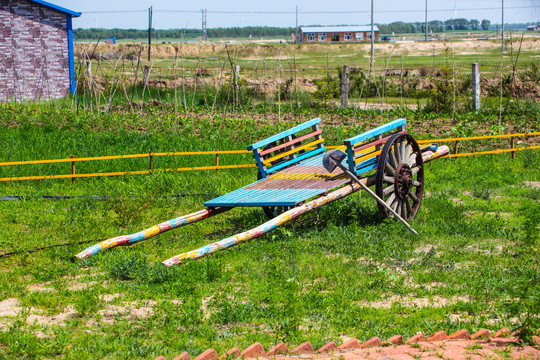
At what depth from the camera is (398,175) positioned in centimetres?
814

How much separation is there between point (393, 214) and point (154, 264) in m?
3.20

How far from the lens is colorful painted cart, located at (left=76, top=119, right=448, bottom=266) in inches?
279

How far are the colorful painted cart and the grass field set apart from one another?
0.31 metres

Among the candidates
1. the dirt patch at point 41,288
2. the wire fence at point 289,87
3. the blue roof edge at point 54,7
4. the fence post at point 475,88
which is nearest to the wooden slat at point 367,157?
the dirt patch at point 41,288

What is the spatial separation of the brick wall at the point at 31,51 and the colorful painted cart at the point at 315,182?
14221 mm

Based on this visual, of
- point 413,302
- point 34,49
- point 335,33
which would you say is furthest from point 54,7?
point 335,33

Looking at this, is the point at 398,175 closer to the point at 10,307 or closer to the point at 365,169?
the point at 365,169

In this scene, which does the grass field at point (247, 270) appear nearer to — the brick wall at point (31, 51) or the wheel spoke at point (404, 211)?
the wheel spoke at point (404, 211)

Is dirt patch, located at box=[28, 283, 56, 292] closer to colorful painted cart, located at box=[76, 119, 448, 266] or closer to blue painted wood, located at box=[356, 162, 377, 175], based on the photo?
colorful painted cart, located at box=[76, 119, 448, 266]

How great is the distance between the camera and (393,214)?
8016 millimetres

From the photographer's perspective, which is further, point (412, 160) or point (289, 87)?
point (289, 87)

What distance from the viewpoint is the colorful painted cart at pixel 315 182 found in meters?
7.07

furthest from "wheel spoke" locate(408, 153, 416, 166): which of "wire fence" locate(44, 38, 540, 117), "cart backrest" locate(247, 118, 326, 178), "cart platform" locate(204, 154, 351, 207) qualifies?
"wire fence" locate(44, 38, 540, 117)

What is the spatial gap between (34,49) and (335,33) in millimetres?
68659
